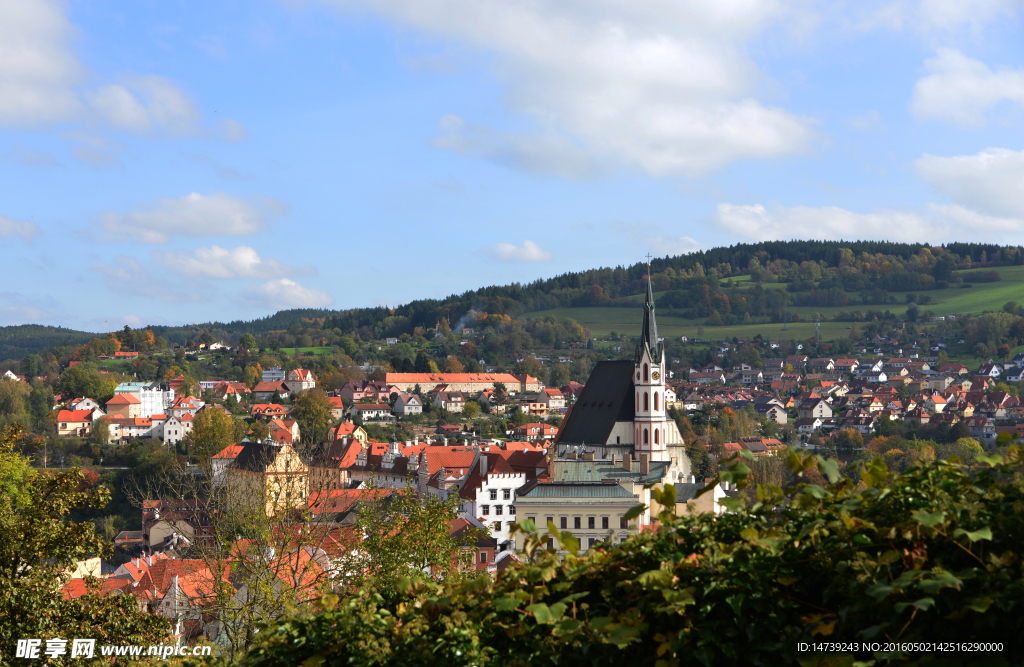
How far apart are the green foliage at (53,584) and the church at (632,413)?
38.9m

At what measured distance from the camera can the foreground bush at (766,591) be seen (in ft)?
10.0

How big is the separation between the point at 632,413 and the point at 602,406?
210 cm

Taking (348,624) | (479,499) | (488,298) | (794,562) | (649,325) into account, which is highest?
(488,298)

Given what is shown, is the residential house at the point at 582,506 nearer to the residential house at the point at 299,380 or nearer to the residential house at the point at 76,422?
the residential house at the point at 76,422

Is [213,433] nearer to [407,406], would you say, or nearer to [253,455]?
[253,455]

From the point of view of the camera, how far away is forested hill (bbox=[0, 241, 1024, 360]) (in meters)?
161

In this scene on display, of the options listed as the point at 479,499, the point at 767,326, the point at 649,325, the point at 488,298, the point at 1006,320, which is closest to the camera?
the point at 479,499

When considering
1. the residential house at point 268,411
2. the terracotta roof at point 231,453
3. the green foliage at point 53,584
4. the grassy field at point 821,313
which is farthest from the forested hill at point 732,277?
the green foliage at point 53,584

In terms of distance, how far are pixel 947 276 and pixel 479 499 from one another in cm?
14014

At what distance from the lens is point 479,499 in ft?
→ 144

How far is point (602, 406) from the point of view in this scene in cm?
5000

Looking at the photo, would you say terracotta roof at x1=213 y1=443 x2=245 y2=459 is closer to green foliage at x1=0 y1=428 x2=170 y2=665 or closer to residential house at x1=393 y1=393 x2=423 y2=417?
residential house at x1=393 y1=393 x2=423 y2=417

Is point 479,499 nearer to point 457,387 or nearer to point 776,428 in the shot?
point 776,428

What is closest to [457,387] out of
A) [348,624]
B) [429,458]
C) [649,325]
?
[429,458]
